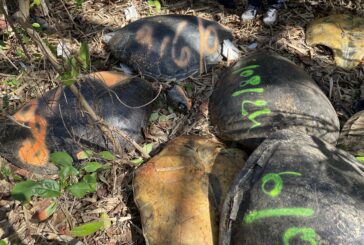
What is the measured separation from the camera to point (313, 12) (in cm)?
428

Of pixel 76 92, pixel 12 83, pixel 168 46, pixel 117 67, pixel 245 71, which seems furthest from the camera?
pixel 117 67

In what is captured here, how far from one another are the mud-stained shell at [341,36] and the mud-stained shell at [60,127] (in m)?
2.03

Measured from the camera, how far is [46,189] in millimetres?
1916

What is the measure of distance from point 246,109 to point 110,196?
1.17 meters

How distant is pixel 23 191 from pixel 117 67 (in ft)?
6.72

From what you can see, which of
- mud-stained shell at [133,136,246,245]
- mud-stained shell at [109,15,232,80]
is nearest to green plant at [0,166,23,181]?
mud-stained shell at [133,136,246,245]

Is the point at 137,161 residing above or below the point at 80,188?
below

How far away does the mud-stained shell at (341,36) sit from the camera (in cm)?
369

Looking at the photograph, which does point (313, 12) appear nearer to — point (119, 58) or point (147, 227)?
point (119, 58)

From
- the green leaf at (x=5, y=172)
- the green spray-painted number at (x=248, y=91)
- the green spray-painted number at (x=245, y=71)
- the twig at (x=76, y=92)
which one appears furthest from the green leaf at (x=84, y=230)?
the green spray-painted number at (x=245, y=71)

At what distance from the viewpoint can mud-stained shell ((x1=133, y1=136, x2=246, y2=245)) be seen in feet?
7.25

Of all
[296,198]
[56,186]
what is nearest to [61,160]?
[56,186]

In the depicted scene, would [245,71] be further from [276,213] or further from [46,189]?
[46,189]

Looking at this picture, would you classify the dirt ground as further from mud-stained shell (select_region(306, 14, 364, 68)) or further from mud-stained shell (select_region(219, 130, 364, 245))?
mud-stained shell (select_region(219, 130, 364, 245))
